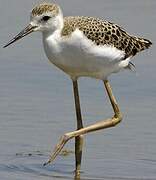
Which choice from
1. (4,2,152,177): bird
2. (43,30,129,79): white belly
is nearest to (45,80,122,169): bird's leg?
(4,2,152,177): bird

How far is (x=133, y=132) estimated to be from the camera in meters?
13.3

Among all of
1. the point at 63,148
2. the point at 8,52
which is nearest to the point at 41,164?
the point at 63,148

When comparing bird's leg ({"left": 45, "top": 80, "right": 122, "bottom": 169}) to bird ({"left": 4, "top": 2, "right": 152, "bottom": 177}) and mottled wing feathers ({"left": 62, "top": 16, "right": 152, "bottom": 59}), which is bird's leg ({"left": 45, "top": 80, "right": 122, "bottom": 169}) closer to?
bird ({"left": 4, "top": 2, "right": 152, "bottom": 177})

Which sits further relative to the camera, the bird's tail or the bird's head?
the bird's tail

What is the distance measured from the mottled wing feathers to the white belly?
0.09m

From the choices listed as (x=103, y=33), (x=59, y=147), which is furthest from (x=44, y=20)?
(x=59, y=147)

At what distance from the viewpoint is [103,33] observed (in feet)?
40.7

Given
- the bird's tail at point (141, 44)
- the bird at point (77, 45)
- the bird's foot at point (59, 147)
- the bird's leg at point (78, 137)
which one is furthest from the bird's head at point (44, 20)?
the bird's tail at point (141, 44)

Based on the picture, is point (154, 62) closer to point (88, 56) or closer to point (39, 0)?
point (39, 0)

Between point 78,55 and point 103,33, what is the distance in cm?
65

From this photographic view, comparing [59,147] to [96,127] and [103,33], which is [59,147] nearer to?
[96,127]

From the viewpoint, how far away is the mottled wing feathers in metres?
12.1

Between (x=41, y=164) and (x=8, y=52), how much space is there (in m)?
3.71

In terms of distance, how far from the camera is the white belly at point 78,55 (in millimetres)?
11883
